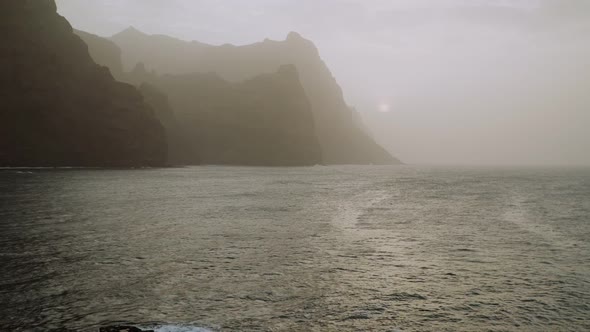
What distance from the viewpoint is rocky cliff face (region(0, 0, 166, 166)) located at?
10431 cm

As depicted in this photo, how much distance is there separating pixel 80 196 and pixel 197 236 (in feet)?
98.8

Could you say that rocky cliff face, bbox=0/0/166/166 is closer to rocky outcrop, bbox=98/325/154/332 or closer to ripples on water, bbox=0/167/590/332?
ripples on water, bbox=0/167/590/332

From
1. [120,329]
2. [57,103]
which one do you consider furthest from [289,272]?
[57,103]

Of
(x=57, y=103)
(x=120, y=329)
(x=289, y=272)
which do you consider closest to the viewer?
(x=120, y=329)

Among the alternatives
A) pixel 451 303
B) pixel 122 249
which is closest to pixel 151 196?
pixel 122 249

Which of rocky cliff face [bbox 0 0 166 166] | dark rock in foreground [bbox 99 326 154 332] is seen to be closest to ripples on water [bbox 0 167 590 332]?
dark rock in foreground [bbox 99 326 154 332]

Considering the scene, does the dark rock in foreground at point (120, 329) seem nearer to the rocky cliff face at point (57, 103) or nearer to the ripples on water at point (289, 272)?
the ripples on water at point (289, 272)

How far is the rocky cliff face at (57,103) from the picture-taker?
342 ft

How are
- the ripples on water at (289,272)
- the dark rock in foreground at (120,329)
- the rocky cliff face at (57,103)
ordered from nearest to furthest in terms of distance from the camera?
the dark rock in foreground at (120,329) → the ripples on water at (289,272) → the rocky cliff face at (57,103)

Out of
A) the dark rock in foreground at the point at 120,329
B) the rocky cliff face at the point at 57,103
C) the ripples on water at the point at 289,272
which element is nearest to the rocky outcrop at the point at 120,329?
the dark rock in foreground at the point at 120,329

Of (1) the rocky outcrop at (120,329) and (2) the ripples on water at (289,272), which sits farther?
(2) the ripples on water at (289,272)

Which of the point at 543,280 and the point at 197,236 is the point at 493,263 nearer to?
the point at 543,280

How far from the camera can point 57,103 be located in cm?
11475

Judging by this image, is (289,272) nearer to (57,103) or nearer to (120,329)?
(120,329)
